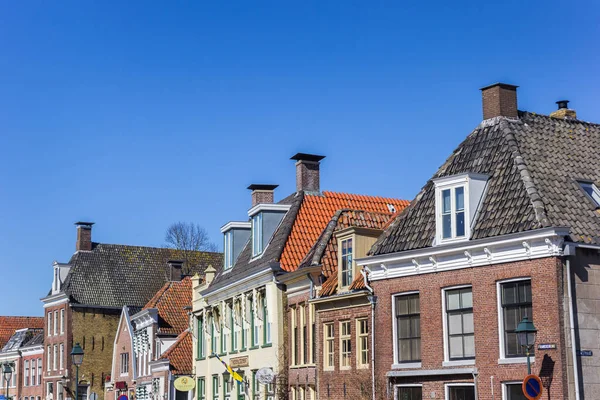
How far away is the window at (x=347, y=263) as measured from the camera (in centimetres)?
3291

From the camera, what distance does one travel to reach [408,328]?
29531mm

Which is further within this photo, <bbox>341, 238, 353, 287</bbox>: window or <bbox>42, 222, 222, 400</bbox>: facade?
<bbox>42, 222, 222, 400</bbox>: facade

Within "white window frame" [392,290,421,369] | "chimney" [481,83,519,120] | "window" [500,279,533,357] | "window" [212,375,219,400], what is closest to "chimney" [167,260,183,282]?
"window" [212,375,219,400]

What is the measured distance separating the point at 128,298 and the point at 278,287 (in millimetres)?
35093

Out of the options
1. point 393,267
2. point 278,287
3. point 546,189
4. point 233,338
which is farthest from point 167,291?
point 546,189

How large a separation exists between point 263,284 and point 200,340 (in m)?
11.2

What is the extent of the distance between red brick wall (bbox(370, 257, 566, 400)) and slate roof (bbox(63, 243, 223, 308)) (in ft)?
143

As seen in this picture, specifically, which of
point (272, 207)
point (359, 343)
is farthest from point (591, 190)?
point (272, 207)

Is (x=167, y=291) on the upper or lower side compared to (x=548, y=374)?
upper

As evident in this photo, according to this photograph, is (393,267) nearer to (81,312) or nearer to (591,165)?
(591,165)

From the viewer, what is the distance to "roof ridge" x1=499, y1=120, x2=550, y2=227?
83.0ft

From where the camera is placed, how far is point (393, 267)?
97.8 feet

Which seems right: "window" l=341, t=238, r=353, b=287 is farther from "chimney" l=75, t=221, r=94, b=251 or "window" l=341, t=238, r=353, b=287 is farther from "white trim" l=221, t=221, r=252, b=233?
"chimney" l=75, t=221, r=94, b=251

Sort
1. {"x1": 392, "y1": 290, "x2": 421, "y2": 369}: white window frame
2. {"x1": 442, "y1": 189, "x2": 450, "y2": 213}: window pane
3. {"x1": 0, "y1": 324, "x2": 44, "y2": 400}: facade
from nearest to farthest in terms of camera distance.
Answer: {"x1": 442, "y1": 189, "x2": 450, "y2": 213}: window pane < {"x1": 392, "y1": 290, "x2": 421, "y2": 369}: white window frame < {"x1": 0, "y1": 324, "x2": 44, "y2": 400}: facade
